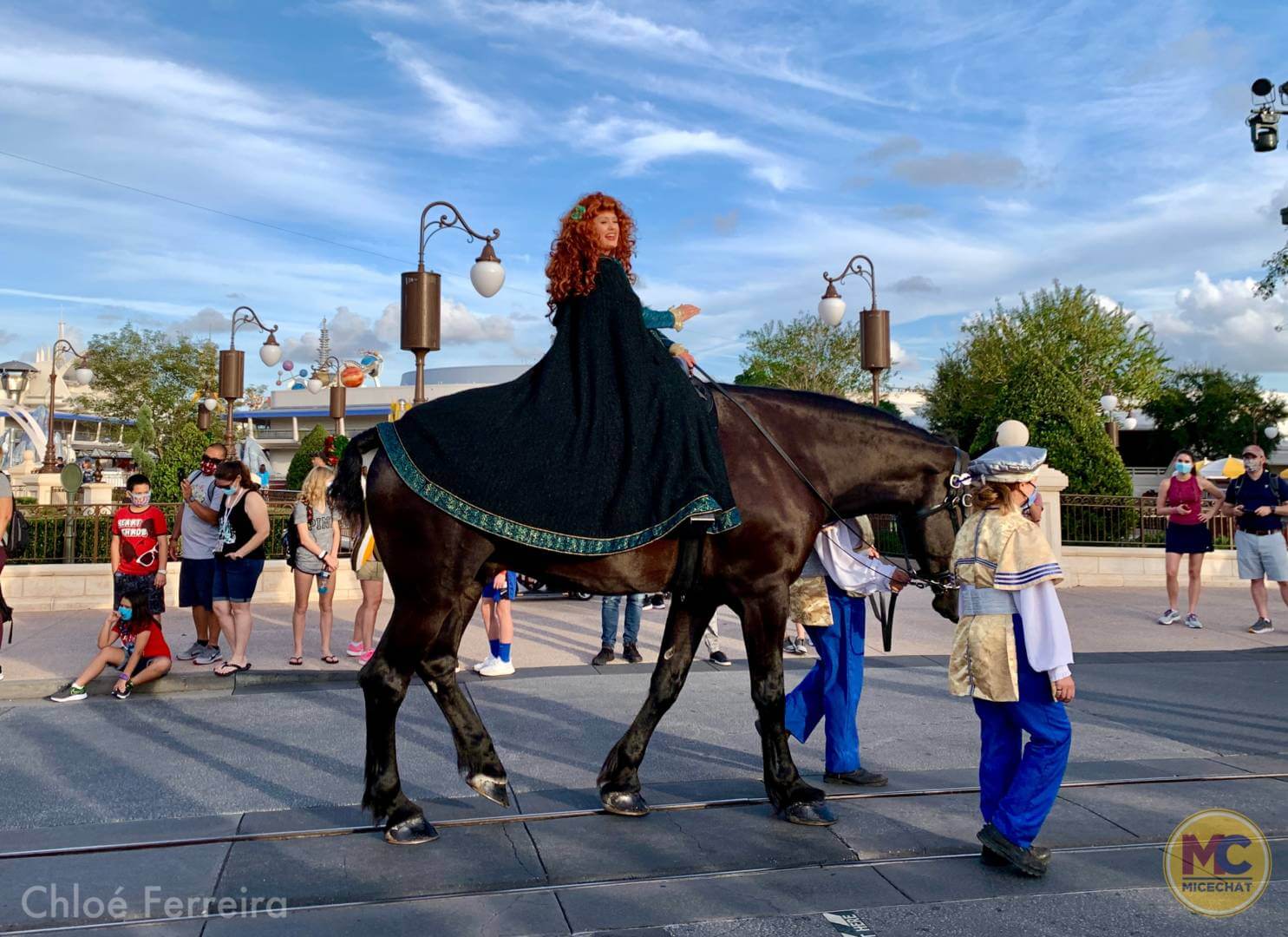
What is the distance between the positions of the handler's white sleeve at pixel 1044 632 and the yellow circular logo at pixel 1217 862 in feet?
3.17

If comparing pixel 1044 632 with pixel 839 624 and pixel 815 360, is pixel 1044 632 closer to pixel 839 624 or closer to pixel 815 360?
pixel 839 624

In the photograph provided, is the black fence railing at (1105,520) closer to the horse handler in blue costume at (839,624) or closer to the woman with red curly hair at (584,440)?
the horse handler in blue costume at (839,624)

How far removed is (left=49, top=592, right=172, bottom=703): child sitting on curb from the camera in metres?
7.89

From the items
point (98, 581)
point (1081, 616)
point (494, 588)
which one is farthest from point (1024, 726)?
point (98, 581)

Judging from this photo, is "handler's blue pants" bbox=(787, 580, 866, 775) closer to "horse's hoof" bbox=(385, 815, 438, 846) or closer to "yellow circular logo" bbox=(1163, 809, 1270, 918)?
"yellow circular logo" bbox=(1163, 809, 1270, 918)

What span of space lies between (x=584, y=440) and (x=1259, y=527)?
963 cm

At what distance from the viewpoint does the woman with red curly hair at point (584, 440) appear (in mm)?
4605

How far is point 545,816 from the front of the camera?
4922 millimetres

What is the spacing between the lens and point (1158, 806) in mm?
5090

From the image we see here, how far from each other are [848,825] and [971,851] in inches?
22.2

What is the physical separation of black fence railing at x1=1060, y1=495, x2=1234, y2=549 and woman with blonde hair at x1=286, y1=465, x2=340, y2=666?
1152 centimetres

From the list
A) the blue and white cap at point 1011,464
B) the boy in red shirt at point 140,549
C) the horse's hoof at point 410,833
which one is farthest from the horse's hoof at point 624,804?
the boy in red shirt at point 140,549

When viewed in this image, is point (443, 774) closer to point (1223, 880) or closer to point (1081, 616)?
point (1223, 880)

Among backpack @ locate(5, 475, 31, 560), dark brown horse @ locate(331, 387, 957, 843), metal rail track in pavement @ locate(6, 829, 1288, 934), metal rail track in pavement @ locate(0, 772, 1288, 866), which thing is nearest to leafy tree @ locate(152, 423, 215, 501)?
backpack @ locate(5, 475, 31, 560)
